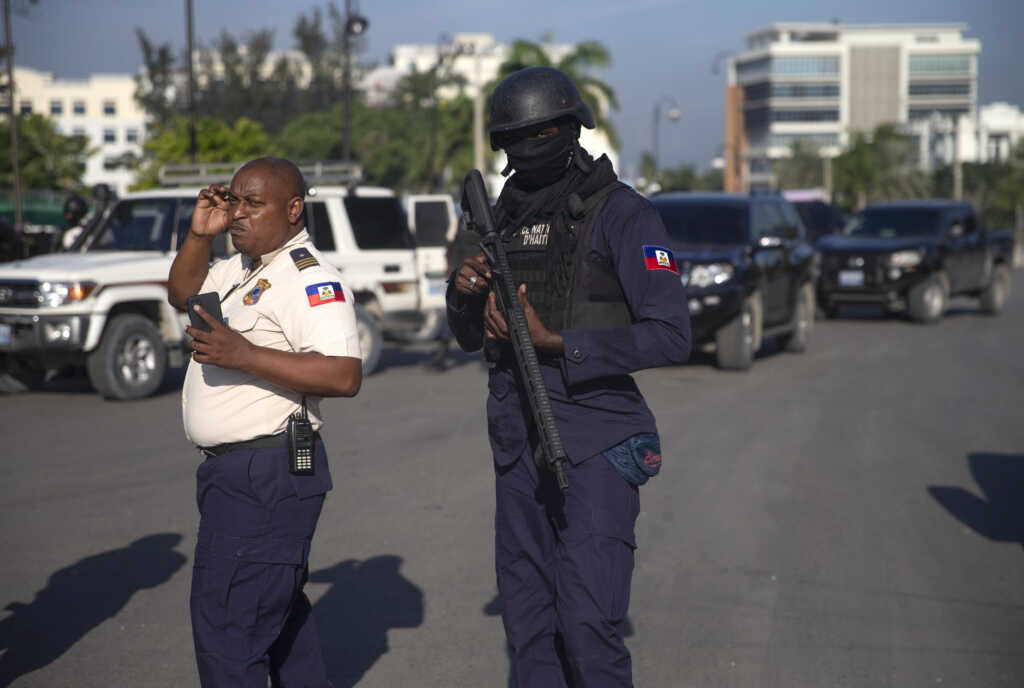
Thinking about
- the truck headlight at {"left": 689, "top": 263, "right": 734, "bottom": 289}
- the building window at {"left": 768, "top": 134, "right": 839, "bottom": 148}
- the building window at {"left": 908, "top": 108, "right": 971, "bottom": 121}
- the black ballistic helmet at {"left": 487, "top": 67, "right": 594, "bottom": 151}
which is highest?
the building window at {"left": 908, "top": 108, "right": 971, "bottom": 121}

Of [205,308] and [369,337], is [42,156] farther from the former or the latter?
[205,308]

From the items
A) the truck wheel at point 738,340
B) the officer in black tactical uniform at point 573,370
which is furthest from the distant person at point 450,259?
the officer in black tactical uniform at point 573,370

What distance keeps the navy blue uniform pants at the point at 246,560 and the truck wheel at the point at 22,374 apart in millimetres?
8574

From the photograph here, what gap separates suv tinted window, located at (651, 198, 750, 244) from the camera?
13969 mm

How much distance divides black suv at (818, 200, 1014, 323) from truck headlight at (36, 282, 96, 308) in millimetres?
12585

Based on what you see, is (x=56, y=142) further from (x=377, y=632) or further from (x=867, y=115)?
(x=867, y=115)

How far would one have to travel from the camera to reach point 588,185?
323 cm

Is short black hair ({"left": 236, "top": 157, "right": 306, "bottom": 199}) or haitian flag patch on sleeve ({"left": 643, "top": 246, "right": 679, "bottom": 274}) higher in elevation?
short black hair ({"left": 236, "top": 157, "right": 306, "bottom": 199})

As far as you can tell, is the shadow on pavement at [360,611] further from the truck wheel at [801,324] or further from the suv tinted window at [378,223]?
the truck wheel at [801,324]

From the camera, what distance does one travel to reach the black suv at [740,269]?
13.0 m

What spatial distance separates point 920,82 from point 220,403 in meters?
155

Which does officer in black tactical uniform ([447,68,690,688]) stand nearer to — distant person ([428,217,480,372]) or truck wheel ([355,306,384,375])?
distant person ([428,217,480,372])

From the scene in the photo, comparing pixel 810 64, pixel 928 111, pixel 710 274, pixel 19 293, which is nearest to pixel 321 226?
pixel 19 293

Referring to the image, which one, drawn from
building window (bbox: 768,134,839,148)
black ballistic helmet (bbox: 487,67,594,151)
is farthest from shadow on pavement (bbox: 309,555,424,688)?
building window (bbox: 768,134,839,148)
